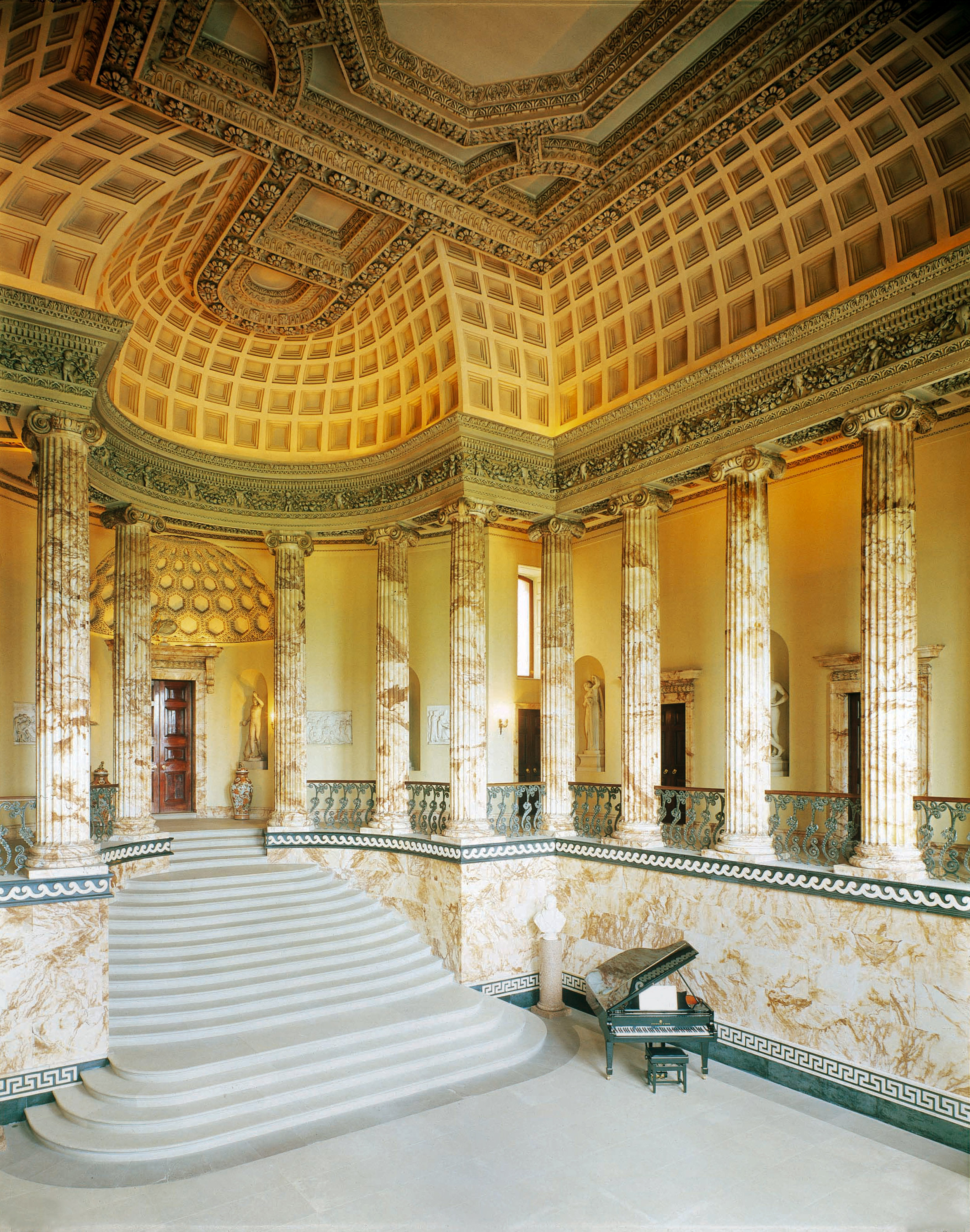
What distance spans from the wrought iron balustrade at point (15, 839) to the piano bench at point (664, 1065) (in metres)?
6.56

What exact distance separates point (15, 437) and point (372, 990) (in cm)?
822

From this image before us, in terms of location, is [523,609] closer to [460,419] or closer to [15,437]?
[460,419]

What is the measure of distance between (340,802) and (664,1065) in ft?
23.4

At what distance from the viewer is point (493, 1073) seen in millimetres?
Result: 9016

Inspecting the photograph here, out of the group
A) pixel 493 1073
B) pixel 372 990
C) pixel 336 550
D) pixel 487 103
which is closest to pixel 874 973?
pixel 493 1073

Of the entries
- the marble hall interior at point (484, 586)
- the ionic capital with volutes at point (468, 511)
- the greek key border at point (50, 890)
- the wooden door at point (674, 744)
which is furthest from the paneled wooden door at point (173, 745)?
the wooden door at point (674, 744)

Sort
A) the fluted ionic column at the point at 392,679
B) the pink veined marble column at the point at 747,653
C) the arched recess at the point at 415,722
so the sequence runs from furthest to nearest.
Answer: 1. the arched recess at the point at 415,722
2. the fluted ionic column at the point at 392,679
3. the pink veined marble column at the point at 747,653

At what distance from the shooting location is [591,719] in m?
15.9

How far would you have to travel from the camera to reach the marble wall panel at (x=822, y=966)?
7730mm

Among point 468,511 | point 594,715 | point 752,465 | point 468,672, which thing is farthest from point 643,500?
point 594,715

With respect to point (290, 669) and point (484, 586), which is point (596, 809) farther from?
point (290, 669)

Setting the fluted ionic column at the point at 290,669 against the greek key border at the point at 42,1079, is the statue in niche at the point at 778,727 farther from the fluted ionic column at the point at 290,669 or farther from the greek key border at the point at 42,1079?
the greek key border at the point at 42,1079

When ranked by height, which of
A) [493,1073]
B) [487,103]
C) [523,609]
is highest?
[487,103]

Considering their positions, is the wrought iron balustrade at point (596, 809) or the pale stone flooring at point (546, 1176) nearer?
the pale stone flooring at point (546, 1176)
